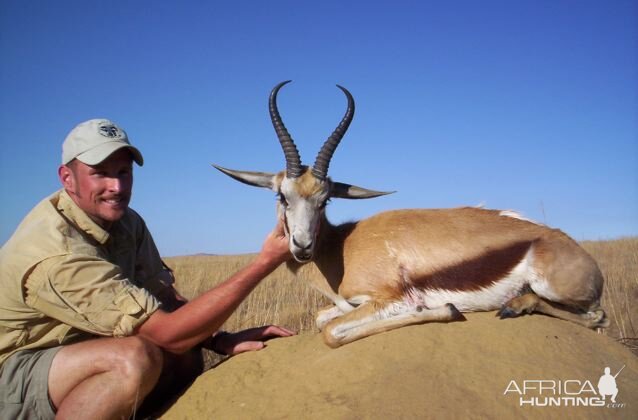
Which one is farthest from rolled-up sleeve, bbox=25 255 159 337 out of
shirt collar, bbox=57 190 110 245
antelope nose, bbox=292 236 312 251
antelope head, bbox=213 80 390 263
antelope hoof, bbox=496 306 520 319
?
antelope hoof, bbox=496 306 520 319

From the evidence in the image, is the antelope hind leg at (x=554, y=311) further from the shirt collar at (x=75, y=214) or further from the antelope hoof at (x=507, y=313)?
the shirt collar at (x=75, y=214)

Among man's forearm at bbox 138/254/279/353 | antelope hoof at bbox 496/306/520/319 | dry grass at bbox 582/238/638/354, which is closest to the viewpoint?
man's forearm at bbox 138/254/279/353

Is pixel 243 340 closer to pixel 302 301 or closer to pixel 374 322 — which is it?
pixel 374 322

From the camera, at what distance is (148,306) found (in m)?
4.14

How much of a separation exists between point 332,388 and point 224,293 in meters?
1.23

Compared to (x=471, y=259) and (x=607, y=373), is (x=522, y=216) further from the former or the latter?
(x=607, y=373)

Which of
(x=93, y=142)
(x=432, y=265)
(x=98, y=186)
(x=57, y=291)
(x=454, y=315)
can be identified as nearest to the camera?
(x=57, y=291)

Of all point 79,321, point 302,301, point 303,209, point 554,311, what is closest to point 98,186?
point 79,321

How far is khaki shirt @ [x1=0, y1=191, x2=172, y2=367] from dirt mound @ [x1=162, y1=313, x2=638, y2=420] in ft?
4.22

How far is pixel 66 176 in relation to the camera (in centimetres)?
480

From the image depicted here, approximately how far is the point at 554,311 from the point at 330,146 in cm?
333

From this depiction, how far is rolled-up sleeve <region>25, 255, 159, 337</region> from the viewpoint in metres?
4.06

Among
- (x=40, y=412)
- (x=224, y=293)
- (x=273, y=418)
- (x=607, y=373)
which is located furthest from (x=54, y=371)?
(x=607, y=373)

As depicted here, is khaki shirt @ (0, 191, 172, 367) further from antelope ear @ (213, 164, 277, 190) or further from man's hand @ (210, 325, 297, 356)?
antelope ear @ (213, 164, 277, 190)
